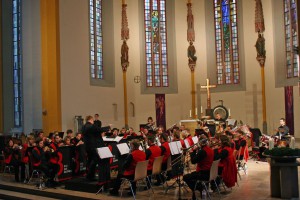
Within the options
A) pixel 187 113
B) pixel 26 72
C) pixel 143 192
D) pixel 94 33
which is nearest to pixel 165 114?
pixel 187 113

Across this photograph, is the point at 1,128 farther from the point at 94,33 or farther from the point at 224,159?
the point at 224,159

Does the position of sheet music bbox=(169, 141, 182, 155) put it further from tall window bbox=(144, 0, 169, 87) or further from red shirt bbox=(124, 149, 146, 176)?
tall window bbox=(144, 0, 169, 87)

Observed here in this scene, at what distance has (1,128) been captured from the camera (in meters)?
21.0

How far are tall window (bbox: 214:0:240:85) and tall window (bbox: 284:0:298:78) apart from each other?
9.74 ft

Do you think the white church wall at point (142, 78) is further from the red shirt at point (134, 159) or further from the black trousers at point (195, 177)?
the black trousers at point (195, 177)

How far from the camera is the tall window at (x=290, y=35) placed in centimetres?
2086

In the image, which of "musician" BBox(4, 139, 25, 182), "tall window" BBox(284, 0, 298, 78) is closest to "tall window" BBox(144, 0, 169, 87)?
"tall window" BBox(284, 0, 298, 78)

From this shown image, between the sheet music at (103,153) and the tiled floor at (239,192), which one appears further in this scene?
the sheet music at (103,153)

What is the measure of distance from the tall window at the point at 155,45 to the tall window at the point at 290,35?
23.0 feet

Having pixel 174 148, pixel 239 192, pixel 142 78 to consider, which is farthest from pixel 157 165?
pixel 142 78

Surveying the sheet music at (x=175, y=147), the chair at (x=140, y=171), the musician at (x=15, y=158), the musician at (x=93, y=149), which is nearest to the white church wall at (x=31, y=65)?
the musician at (x=15, y=158)

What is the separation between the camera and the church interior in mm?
18752

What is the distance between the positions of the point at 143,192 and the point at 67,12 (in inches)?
460

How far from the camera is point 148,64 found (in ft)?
78.0
